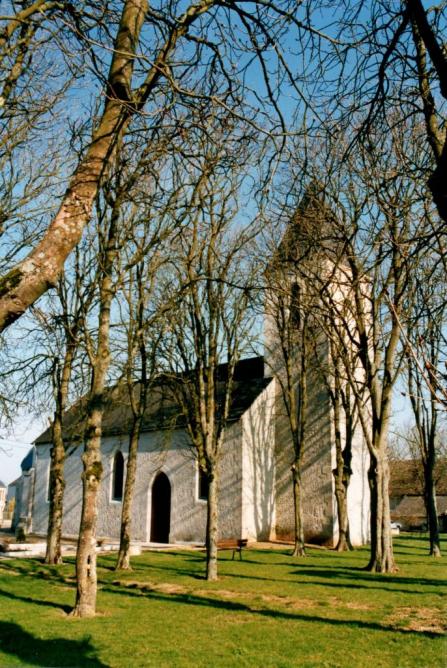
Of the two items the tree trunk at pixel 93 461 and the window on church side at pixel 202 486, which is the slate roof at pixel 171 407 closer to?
the window on church side at pixel 202 486

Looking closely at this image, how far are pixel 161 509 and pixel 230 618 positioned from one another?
61.6 feet

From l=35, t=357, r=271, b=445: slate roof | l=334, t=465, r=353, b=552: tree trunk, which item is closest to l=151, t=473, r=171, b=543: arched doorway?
l=35, t=357, r=271, b=445: slate roof

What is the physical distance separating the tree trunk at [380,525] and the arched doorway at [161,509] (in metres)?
14.4

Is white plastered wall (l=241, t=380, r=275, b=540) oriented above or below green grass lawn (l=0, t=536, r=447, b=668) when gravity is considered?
above

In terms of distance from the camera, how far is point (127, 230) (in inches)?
460

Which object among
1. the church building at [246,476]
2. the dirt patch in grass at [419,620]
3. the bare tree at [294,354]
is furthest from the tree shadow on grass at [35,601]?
the church building at [246,476]

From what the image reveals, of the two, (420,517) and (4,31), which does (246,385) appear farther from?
(420,517)

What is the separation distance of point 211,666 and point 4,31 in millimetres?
8564

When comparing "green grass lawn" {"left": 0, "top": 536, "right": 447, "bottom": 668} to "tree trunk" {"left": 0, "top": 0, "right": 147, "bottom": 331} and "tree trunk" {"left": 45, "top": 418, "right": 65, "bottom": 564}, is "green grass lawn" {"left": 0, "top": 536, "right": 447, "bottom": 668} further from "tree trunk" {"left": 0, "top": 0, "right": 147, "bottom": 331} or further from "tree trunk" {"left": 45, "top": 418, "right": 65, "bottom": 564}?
"tree trunk" {"left": 0, "top": 0, "right": 147, "bottom": 331}

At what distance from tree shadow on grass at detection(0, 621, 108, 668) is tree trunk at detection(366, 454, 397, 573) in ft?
30.3

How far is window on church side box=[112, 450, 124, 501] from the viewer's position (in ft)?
98.2

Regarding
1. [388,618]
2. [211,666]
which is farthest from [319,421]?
[211,666]

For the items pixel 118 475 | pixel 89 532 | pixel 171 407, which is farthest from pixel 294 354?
pixel 89 532

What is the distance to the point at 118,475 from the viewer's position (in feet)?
99.3
